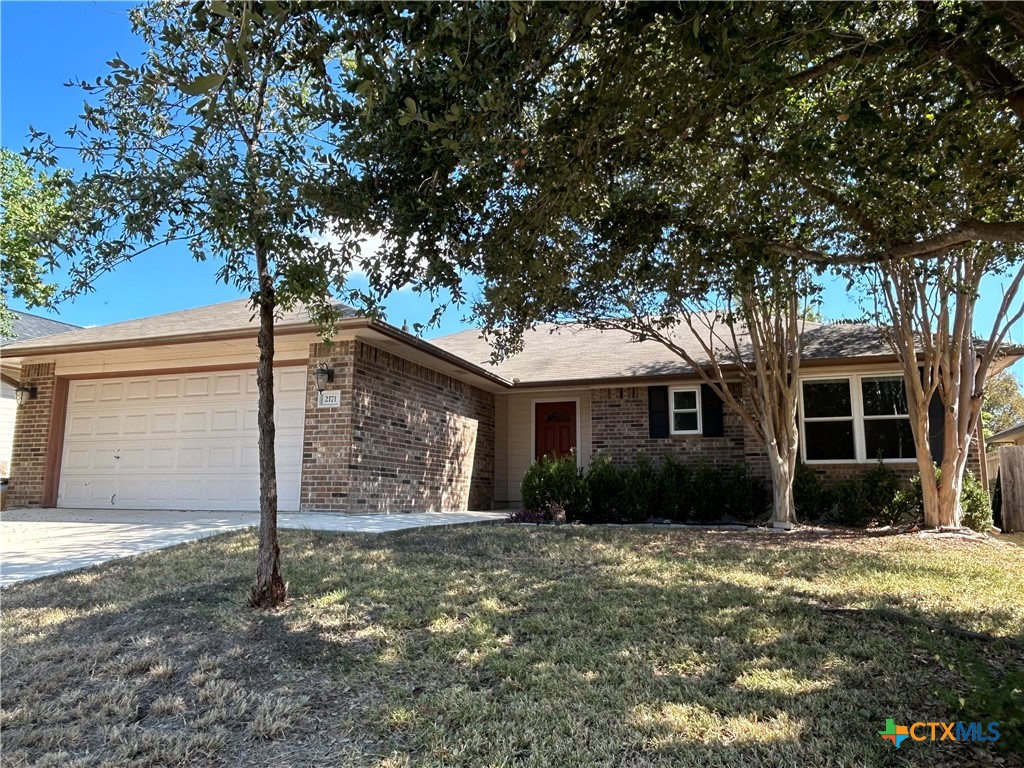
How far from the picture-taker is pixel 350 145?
385 cm

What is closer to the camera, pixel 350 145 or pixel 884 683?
pixel 884 683

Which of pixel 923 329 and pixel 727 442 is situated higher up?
pixel 923 329

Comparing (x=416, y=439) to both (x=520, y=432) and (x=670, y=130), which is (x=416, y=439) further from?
(x=670, y=130)

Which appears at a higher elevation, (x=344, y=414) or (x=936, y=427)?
(x=344, y=414)

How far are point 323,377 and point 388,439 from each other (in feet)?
5.15

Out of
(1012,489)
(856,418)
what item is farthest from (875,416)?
(1012,489)

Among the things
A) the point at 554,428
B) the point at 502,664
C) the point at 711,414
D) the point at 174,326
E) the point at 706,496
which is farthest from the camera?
the point at 554,428

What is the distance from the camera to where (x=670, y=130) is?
4371mm

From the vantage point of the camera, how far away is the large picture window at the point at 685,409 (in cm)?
1229

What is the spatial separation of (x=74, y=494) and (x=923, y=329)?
14061 mm

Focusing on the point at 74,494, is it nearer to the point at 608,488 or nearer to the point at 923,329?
the point at 608,488

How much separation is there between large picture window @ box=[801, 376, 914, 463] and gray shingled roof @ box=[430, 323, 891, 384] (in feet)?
2.35

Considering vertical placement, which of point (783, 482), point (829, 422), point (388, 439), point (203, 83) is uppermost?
point (203, 83)

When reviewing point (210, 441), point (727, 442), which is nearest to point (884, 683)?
point (727, 442)
